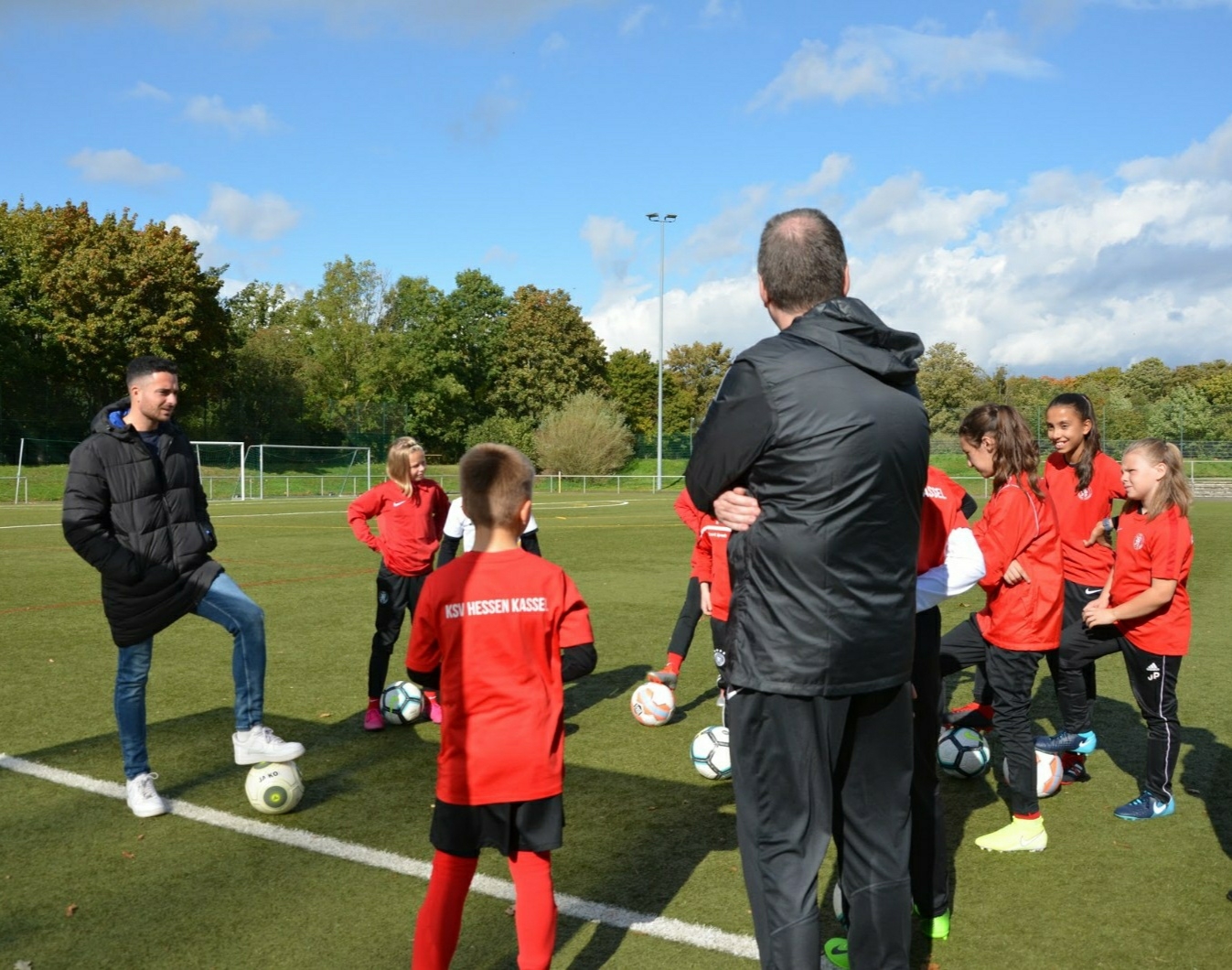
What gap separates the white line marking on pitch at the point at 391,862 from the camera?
3557mm

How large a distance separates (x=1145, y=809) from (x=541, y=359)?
67.5 m

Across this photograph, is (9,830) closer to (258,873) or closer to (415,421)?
(258,873)

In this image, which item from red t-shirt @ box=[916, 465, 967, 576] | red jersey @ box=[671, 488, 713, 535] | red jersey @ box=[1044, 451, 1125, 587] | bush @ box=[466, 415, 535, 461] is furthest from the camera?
bush @ box=[466, 415, 535, 461]

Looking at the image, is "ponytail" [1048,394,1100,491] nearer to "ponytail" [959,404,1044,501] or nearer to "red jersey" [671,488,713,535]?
"ponytail" [959,404,1044,501]

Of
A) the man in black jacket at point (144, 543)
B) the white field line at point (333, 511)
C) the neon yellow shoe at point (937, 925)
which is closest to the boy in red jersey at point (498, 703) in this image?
the neon yellow shoe at point (937, 925)

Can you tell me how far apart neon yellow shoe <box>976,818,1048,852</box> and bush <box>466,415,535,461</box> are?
5492 cm

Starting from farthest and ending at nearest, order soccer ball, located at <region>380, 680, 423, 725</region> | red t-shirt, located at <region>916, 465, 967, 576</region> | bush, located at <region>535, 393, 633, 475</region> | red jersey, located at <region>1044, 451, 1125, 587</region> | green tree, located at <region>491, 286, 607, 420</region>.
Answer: green tree, located at <region>491, 286, 607, 420</region> < bush, located at <region>535, 393, 633, 475</region> < soccer ball, located at <region>380, 680, 423, 725</region> < red jersey, located at <region>1044, 451, 1125, 587</region> < red t-shirt, located at <region>916, 465, 967, 576</region>

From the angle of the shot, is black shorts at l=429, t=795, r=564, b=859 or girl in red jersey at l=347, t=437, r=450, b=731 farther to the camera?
girl in red jersey at l=347, t=437, r=450, b=731

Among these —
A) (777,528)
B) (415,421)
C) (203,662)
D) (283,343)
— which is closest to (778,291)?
(777,528)

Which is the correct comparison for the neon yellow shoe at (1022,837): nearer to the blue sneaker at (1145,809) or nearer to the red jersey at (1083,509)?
the blue sneaker at (1145,809)

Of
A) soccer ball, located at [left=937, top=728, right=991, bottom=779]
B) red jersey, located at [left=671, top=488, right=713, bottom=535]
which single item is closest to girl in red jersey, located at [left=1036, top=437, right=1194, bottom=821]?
soccer ball, located at [left=937, top=728, right=991, bottom=779]

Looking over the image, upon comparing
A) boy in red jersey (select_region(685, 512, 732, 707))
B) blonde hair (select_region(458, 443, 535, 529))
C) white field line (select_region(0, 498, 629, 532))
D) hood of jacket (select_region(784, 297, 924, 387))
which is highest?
hood of jacket (select_region(784, 297, 924, 387))

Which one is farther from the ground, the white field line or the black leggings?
the black leggings

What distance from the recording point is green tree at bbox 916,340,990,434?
7756 centimetres
